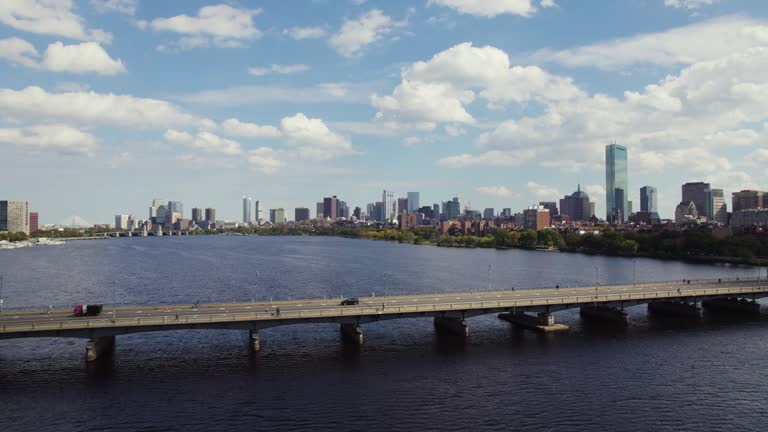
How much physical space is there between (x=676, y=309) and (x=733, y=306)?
11673mm

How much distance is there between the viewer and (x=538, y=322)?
7812cm

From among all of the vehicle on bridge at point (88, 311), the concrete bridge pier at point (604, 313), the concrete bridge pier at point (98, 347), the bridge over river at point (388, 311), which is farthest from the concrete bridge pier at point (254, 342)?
the concrete bridge pier at point (604, 313)

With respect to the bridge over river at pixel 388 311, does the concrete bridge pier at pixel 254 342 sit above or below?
below

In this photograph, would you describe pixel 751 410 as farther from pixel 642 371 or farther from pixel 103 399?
pixel 103 399

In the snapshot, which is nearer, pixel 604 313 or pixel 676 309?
pixel 604 313

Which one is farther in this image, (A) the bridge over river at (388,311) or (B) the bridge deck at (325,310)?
(A) the bridge over river at (388,311)

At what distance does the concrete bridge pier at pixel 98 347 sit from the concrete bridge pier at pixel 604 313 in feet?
219

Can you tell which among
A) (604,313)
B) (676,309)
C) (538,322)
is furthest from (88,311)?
(676,309)

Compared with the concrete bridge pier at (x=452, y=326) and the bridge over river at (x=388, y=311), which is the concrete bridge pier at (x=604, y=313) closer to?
the bridge over river at (x=388, y=311)

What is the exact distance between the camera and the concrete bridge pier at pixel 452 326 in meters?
73.9

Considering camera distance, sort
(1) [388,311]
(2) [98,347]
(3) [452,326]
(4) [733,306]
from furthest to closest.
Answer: (4) [733,306]
(3) [452,326]
(1) [388,311]
(2) [98,347]

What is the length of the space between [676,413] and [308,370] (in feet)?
110

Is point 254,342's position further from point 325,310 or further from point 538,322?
point 538,322

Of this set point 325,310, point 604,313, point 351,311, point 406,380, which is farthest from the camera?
point 604,313
